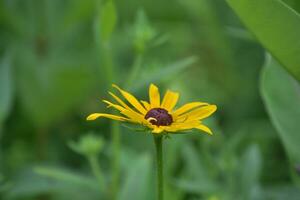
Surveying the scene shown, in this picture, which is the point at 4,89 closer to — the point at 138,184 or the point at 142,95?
the point at 138,184

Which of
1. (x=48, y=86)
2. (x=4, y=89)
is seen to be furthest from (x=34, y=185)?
(x=48, y=86)

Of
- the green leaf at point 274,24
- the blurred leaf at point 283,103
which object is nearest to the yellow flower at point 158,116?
the green leaf at point 274,24

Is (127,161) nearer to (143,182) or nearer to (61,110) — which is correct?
(143,182)

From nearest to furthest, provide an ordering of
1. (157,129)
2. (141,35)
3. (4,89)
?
(157,129), (141,35), (4,89)

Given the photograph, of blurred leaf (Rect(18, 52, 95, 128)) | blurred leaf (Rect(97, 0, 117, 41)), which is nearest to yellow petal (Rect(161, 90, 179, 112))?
blurred leaf (Rect(97, 0, 117, 41))

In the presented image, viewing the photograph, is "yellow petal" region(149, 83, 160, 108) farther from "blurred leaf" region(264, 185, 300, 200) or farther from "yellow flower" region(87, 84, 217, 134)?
"blurred leaf" region(264, 185, 300, 200)
